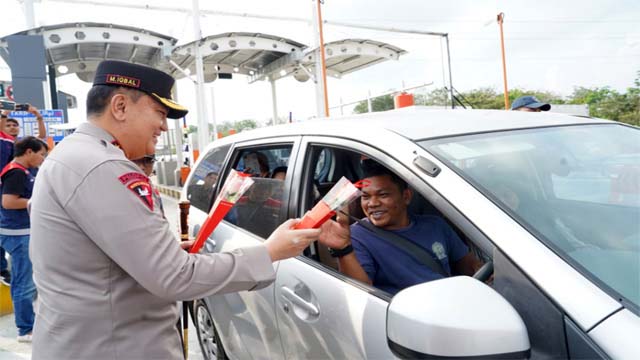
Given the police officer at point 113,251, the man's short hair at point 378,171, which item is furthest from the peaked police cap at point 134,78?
the man's short hair at point 378,171

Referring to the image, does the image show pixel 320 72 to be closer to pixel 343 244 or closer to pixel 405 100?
pixel 405 100

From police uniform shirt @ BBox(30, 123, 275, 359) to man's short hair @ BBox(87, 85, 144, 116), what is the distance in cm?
7

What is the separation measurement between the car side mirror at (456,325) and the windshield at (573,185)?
0.27 metres

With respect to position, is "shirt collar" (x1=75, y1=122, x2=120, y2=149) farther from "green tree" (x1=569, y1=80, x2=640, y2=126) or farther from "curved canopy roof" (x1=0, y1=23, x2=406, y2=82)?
"green tree" (x1=569, y1=80, x2=640, y2=126)

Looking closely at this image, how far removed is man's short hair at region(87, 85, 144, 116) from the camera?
1.40 meters

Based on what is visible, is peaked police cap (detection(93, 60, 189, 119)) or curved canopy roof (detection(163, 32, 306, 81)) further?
curved canopy roof (detection(163, 32, 306, 81))

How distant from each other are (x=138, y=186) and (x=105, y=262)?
24 cm

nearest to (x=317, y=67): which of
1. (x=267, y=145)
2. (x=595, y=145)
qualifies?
(x=267, y=145)

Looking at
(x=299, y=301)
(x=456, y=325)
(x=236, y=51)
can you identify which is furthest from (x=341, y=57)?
(x=456, y=325)

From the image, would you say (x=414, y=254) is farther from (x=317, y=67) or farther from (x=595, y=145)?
(x=317, y=67)

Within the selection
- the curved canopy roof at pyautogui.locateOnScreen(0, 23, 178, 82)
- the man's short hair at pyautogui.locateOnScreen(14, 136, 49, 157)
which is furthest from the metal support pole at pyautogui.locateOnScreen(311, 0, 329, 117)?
the man's short hair at pyautogui.locateOnScreen(14, 136, 49, 157)

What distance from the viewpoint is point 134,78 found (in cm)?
141

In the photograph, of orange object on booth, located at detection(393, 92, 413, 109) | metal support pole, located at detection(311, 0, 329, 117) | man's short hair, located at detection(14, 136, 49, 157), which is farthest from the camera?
metal support pole, located at detection(311, 0, 329, 117)

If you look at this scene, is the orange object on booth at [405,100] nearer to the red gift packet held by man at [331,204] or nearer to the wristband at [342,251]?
the wristband at [342,251]
